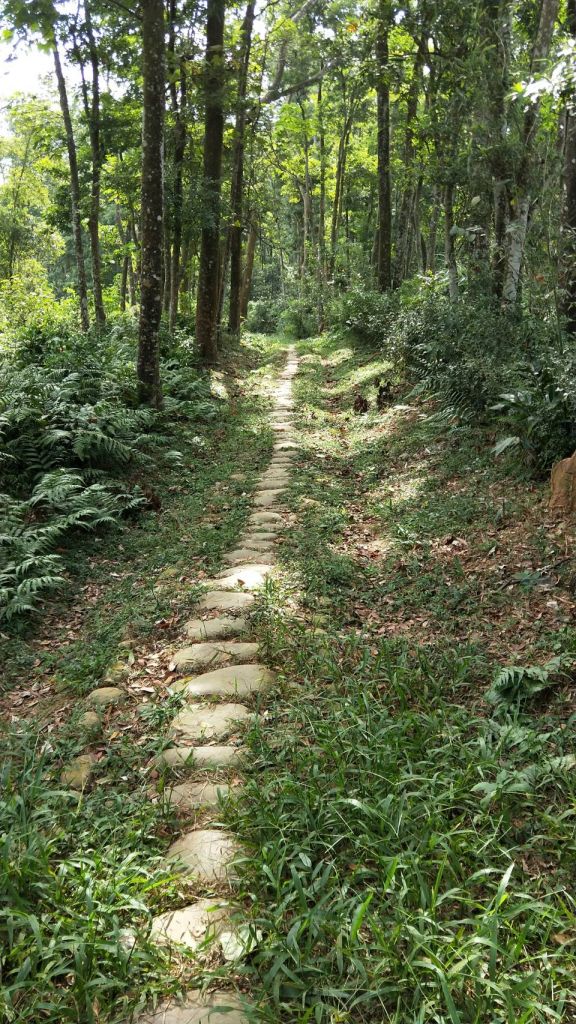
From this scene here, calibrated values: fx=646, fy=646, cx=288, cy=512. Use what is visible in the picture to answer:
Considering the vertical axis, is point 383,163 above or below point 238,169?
below

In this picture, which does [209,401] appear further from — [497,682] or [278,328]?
[278,328]

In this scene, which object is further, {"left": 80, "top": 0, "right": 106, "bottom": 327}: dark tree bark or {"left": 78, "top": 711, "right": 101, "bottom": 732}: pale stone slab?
{"left": 80, "top": 0, "right": 106, "bottom": 327}: dark tree bark

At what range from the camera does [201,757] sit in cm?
365

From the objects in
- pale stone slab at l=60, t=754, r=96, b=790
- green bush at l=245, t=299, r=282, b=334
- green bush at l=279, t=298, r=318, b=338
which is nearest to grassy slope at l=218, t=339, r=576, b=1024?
pale stone slab at l=60, t=754, r=96, b=790

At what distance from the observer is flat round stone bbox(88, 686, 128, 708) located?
14.0ft

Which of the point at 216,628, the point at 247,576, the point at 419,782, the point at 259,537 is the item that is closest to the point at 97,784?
the point at 216,628

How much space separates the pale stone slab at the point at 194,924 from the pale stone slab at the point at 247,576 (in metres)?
2.92

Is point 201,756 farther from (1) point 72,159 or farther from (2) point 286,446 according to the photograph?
(1) point 72,159

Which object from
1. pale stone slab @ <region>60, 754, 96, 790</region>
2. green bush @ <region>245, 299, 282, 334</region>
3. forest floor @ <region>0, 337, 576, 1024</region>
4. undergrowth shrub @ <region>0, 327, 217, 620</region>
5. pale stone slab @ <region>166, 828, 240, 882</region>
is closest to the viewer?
forest floor @ <region>0, 337, 576, 1024</region>

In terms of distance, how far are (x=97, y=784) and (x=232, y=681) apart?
1.07m

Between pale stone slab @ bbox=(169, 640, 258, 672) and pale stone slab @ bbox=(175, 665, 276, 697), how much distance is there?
0.11 m

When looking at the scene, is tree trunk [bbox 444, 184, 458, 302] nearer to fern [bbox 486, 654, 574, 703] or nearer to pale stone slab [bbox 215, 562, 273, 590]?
pale stone slab [bbox 215, 562, 273, 590]

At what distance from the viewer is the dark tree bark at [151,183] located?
29.1 ft

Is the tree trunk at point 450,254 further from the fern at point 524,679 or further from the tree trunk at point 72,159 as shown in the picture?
the tree trunk at point 72,159
